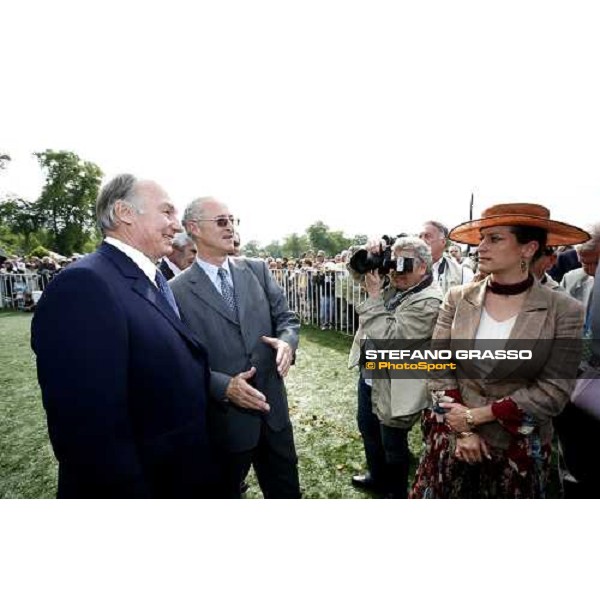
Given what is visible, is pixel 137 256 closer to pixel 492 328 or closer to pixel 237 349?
pixel 237 349

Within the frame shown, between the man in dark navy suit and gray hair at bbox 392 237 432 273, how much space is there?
1050 millimetres

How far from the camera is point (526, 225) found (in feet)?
4.68

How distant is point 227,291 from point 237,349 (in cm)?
29

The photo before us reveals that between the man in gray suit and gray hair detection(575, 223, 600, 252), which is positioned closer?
the man in gray suit

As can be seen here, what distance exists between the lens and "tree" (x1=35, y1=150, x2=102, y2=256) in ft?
87.6

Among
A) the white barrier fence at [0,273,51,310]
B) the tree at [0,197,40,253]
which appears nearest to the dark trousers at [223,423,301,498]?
the white barrier fence at [0,273,51,310]

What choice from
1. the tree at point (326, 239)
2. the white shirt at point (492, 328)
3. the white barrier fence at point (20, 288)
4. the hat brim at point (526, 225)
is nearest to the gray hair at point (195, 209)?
the hat brim at point (526, 225)

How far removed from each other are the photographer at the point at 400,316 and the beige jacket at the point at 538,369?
283 millimetres

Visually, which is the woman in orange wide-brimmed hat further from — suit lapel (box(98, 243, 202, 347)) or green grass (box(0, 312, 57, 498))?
green grass (box(0, 312, 57, 498))

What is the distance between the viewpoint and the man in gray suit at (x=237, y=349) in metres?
1.64

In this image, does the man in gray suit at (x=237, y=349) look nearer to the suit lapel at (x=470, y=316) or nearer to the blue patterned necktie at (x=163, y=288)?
the blue patterned necktie at (x=163, y=288)

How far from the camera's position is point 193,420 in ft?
4.01

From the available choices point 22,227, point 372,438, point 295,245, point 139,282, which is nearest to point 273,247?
point 295,245

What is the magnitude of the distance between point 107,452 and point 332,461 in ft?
6.49
